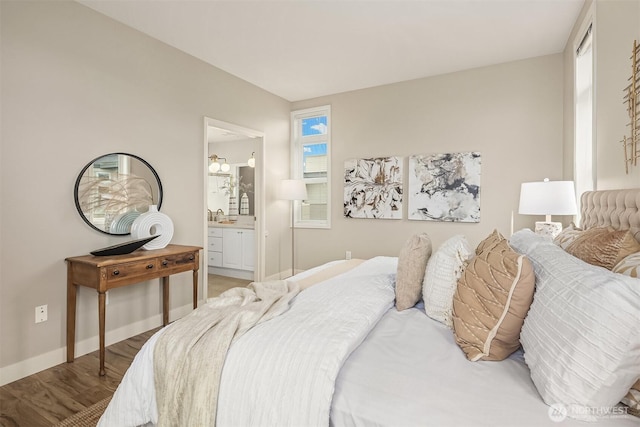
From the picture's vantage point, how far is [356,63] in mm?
3793

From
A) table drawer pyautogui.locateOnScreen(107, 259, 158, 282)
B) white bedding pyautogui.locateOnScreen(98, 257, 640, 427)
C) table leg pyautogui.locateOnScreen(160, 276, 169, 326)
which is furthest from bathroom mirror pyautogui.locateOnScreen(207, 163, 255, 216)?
white bedding pyautogui.locateOnScreen(98, 257, 640, 427)

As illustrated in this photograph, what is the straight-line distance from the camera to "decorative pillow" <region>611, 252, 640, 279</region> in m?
1.06

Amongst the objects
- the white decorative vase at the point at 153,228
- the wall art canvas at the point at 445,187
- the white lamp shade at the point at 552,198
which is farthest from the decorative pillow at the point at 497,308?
the wall art canvas at the point at 445,187

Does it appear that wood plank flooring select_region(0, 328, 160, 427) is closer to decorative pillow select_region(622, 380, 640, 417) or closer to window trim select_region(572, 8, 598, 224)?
decorative pillow select_region(622, 380, 640, 417)

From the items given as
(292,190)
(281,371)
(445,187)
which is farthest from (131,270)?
(445,187)

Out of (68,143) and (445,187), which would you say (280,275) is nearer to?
(445,187)

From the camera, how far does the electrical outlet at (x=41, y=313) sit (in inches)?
94.3

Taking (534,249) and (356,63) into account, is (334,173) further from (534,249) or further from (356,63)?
(534,249)

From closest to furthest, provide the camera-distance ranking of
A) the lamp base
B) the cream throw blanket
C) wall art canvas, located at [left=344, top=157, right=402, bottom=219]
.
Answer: the cream throw blanket
the lamp base
wall art canvas, located at [left=344, top=157, right=402, bottom=219]

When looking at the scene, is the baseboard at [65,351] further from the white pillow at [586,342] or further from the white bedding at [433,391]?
the white pillow at [586,342]

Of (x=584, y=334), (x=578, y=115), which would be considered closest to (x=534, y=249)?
(x=584, y=334)

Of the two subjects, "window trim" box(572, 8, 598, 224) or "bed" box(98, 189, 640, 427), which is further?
"window trim" box(572, 8, 598, 224)

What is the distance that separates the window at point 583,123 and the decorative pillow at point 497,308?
2.27m

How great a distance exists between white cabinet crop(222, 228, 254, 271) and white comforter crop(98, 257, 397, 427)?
371 cm
